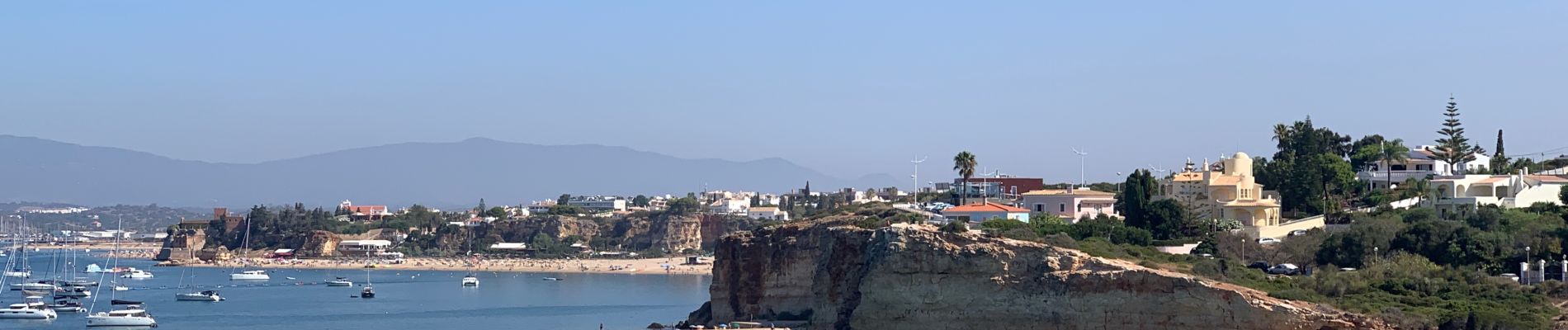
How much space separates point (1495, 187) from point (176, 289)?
60847 mm

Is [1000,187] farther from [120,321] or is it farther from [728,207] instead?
[728,207]

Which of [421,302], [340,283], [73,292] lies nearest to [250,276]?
[340,283]

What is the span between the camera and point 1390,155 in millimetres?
61000

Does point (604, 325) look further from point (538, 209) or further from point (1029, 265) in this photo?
point (538, 209)

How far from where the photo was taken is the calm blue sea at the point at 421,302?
62875 millimetres

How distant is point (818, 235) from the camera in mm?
50281

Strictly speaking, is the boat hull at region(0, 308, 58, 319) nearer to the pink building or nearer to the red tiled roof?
the red tiled roof

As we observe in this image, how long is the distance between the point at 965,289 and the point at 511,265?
75.6 m

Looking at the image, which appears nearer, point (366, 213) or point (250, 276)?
point (250, 276)

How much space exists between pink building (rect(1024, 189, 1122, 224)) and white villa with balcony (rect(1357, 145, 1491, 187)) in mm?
8597

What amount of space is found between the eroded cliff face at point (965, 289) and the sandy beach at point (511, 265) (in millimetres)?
52413

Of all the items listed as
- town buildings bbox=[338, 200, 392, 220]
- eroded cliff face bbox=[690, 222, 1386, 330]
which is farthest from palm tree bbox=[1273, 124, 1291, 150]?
town buildings bbox=[338, 200, 392, 220]

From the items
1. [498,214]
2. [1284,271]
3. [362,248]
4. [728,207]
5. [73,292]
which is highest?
[728,207]

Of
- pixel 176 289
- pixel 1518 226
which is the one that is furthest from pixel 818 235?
pixel 176 289
